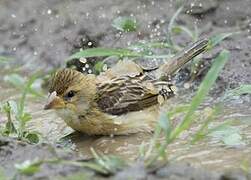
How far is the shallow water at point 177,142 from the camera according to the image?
4559 millimetres

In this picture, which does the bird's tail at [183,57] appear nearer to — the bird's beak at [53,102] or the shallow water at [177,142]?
the shallow water at [177,142]

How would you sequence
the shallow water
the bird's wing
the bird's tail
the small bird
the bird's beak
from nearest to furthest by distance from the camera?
the shallow water, the bird's beak, the small bird, the bird's wing, the bird's tail

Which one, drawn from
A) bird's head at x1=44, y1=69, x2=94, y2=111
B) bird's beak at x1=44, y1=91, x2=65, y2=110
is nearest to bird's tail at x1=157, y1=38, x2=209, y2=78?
bird's head at x1=44, y1=69, x2=94, y2=111

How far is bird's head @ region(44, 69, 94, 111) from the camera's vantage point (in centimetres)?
551

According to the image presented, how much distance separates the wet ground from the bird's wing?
28cm

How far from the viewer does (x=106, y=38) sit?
25.3 feet

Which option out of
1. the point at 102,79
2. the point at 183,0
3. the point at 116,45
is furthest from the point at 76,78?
the point at 183,0

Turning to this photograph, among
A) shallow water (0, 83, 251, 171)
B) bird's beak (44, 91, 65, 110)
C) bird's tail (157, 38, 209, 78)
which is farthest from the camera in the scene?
bird's tail (157, 38, 209, 78)

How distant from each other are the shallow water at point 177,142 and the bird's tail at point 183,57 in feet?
0.81

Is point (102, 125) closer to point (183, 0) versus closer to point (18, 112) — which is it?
Answer: point (18, 112)

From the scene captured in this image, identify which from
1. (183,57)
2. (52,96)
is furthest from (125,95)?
(183,57)

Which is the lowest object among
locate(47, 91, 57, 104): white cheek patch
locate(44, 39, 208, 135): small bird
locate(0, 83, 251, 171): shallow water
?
locate(0, 83, 251, 171): shallow water

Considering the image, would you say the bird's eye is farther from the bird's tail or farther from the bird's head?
the bird's tail

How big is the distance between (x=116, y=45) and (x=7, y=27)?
1.45 meters
